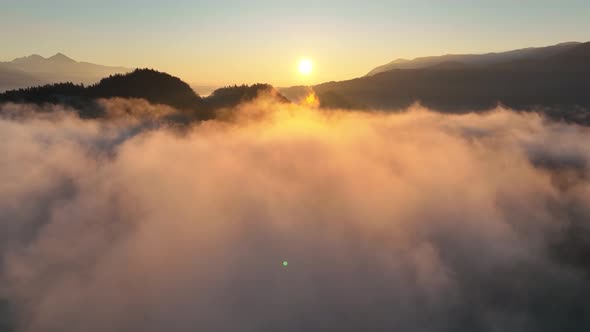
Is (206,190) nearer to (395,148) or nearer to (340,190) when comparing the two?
(340,190)

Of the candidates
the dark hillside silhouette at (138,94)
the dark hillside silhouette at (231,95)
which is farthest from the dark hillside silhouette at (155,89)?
the dark hillside silhouette at (231,95)

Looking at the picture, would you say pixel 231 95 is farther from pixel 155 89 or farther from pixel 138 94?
pixel 138 94

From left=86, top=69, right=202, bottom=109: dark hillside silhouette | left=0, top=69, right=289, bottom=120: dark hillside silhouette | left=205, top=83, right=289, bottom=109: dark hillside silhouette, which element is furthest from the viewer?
left=205, top=83, right=289, bottom=109: dark hillside silhouette

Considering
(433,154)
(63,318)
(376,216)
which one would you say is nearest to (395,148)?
(433,154)

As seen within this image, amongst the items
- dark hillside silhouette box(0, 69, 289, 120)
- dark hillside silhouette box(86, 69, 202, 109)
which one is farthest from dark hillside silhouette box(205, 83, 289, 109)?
dark hillside silhouette box(86, 69, 202, 109)

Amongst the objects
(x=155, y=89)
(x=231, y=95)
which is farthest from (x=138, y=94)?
(x=231, y=95)

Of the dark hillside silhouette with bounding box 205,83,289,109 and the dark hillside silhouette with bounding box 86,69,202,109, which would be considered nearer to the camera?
the dark hillside silhouette with bounding box 86,69,202,109

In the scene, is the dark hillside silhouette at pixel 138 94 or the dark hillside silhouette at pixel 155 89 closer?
the dark hillside silhouette at pixel 138 94

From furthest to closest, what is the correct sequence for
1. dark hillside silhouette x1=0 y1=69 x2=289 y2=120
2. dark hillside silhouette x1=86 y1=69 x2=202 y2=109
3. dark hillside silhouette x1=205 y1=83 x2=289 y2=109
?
dark hillside silhouette x1=205 y1=83 x2=289 y2=109
dark hillside silhouette x1=86 y1=69 x2=202 y2=109
dark hillside silhouette x1=0 y1=69 x2=289 y2=120

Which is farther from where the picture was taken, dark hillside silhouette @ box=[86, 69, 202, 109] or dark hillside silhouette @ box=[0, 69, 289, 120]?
dark hillside silhouette @ box=[86, 69, 202, 109]

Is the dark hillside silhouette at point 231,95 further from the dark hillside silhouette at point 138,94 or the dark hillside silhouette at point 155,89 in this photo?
the dark hillside silhouette at point 155,89

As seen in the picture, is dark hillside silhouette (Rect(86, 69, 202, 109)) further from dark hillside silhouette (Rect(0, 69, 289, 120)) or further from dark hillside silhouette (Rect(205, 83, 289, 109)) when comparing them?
dark hillside silhouette (Rect(205, 83, 289, 109))
